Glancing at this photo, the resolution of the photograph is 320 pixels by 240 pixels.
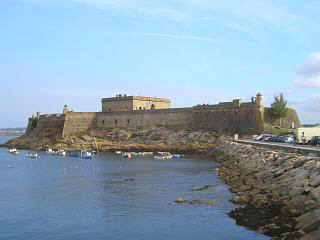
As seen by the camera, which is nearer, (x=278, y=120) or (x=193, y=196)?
(x=193, y=196)

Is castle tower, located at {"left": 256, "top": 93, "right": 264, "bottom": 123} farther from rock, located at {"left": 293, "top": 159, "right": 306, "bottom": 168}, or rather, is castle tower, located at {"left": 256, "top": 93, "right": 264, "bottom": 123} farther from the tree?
rock, located at {"left": 293, "top": 159, "right": 306, "bottom": 168}

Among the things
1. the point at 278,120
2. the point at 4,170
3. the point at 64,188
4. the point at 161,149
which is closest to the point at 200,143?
the point at 161,149

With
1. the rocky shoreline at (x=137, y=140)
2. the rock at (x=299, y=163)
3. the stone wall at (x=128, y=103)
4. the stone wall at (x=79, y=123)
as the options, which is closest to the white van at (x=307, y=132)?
the rocky shoreline at (x=137, y=140)

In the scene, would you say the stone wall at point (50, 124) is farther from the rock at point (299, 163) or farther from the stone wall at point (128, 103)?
the rock at point (299, 163)

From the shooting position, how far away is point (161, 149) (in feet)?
238

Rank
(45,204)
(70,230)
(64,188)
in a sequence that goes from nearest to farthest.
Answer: (70,230) → (45,204) → (64,188)

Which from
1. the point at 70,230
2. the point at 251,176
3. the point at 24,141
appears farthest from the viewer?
the point at 24,141

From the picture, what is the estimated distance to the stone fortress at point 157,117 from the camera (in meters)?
69.8

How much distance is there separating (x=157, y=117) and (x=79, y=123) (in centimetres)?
1749

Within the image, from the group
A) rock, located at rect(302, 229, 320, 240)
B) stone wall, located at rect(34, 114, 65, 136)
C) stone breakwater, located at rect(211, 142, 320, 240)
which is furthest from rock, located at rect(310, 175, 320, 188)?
stone wall, located at rect(34, 114, 65, 136)

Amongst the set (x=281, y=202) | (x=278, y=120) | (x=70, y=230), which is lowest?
(x=70, y=230)

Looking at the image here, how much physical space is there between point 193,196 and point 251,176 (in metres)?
5.04

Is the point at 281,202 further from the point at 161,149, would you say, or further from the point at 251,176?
the point at 161,149

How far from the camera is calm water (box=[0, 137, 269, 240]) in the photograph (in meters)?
20.9
